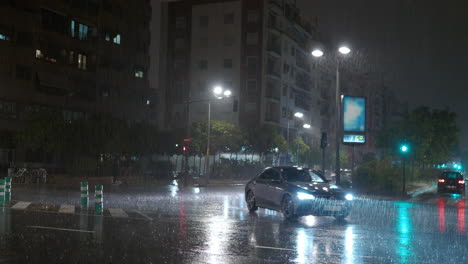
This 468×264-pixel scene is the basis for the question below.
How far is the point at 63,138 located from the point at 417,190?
25446 millimetres

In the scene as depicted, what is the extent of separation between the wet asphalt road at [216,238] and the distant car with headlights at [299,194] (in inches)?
15.4

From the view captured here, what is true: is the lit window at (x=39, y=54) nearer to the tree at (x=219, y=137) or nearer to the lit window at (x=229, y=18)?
the tree at (x=219, y=137)

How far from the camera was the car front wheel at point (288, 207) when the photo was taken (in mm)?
16547

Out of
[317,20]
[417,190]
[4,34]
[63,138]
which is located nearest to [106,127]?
[63,138]

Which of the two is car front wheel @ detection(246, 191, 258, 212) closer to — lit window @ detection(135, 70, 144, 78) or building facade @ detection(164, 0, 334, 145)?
lit window @ detection(135, 70, 144, 78)

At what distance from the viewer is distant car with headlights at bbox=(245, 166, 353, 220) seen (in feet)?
53.6

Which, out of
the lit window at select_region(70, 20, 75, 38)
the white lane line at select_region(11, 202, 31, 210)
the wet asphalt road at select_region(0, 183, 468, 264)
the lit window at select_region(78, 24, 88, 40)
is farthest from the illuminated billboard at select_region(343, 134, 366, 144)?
the lit window at select_region(78, 24, 88, 40)

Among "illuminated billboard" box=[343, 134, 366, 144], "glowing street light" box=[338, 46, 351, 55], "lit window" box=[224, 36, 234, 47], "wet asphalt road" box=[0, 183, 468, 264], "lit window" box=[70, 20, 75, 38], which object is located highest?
"lit window" box=[224, 36, 234, 47]

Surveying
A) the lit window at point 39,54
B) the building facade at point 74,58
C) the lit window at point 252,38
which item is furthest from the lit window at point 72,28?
the lit window at point 252,38

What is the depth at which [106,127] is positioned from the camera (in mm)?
42594

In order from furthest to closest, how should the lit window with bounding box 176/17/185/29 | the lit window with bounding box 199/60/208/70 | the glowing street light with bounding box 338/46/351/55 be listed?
the lit window with bounding box 176/17/185/29 → the lit window with bounding box 199/60/208/70 → the glowing street light with bounding box 338/46/351/55

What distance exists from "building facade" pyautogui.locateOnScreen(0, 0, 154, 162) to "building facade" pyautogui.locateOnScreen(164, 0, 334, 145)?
34.2 ft

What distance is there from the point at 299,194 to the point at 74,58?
44737mm

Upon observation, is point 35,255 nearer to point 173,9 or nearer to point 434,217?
point 434,217
